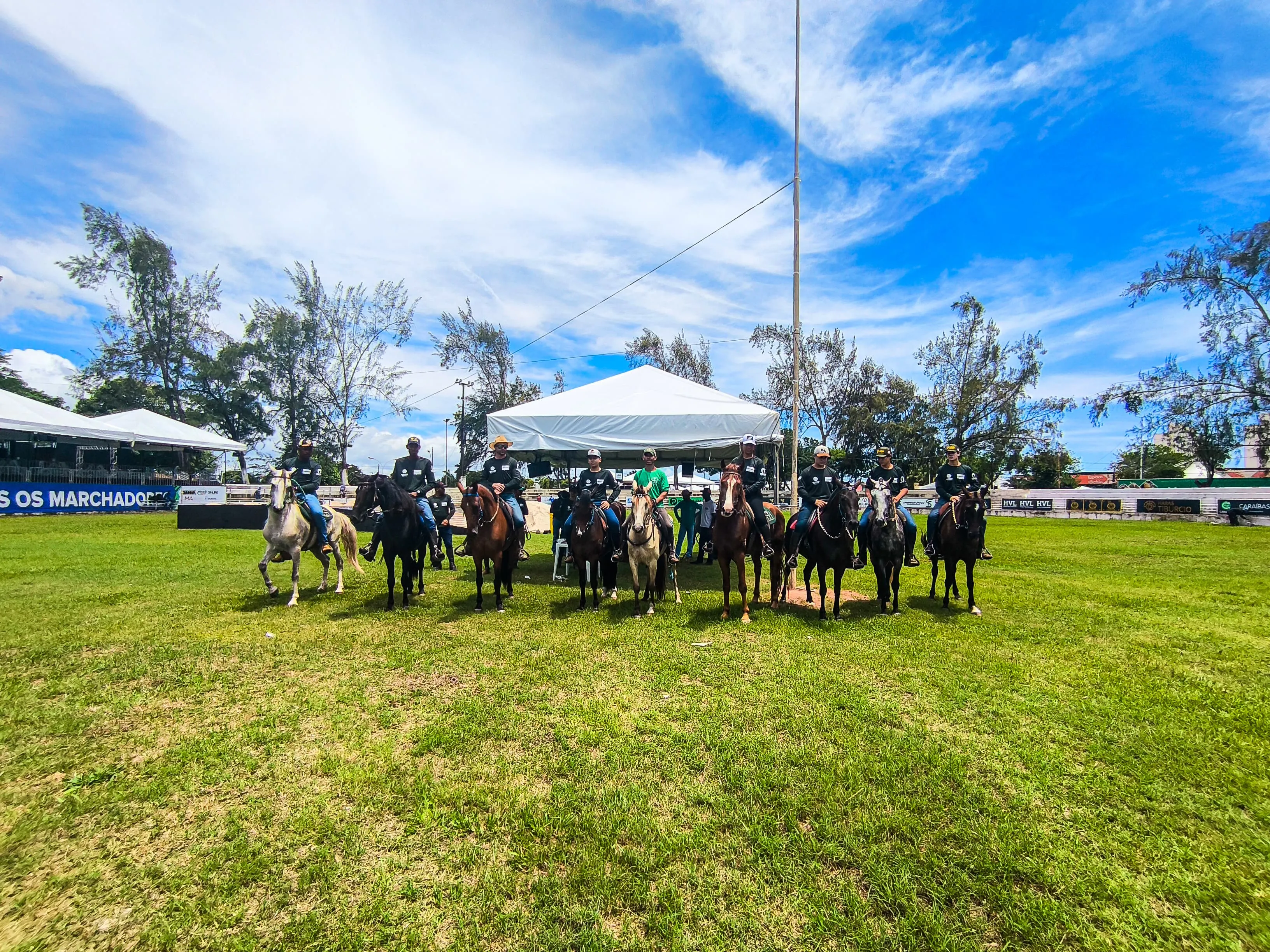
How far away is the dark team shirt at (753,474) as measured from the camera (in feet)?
29.7

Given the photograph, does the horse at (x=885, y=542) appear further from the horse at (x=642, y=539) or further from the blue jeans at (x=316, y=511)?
the blue jeans at (x=316, y=511)

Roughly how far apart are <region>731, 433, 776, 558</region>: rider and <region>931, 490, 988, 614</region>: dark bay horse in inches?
113

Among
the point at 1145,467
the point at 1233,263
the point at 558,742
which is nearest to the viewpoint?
the point at 558,742

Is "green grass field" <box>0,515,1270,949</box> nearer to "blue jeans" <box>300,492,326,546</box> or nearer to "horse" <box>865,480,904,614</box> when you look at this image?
"horse" <box>865,480,904,614</box>

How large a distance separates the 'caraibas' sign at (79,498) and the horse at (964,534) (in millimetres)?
34545

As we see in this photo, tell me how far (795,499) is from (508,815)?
8078 mm

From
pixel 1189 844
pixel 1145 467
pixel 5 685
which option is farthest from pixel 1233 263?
pixel 1145 467

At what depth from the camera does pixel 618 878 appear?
281 centimetres

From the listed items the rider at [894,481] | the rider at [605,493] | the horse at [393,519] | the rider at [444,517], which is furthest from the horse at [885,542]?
the rider at [444,517]

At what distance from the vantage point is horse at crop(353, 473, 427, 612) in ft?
27.6

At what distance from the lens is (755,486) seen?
9.05 m

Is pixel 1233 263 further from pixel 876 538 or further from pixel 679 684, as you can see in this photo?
pixel 679 684

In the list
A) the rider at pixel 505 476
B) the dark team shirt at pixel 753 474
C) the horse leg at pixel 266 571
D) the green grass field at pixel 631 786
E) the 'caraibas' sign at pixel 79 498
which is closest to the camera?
the green grass field at pixel 631 786

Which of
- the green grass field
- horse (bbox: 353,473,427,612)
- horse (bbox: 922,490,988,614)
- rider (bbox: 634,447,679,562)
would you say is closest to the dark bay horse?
horse (bbox: 922,490,988,614)
